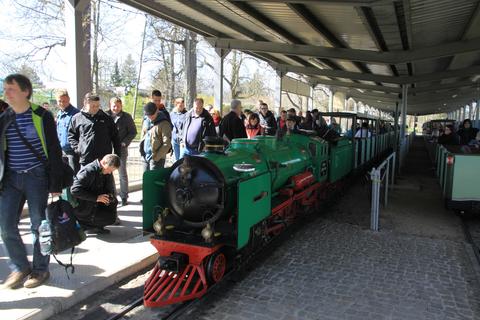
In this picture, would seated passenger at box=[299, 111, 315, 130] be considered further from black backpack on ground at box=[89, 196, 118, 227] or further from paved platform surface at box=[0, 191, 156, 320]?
black backpack on ground at box=[89, 196, 118, 227]

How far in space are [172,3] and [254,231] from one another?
5217 mm

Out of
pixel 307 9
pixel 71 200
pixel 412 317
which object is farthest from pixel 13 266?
pixel 307 9

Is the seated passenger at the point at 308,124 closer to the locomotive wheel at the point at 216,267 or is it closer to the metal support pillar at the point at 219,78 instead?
the metal support pillar at the point at 219,78

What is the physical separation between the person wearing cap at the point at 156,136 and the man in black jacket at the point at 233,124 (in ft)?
3.41

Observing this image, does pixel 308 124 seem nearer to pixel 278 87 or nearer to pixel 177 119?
pixel 177 119

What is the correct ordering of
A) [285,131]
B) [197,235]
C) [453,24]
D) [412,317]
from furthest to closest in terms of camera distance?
[453,24]
[285,131]
[197,235]
[412,317]

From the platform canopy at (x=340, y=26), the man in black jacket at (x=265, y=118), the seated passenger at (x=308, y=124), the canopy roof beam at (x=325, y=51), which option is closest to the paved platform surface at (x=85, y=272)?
the man in black jacket at (x=265, y=118)

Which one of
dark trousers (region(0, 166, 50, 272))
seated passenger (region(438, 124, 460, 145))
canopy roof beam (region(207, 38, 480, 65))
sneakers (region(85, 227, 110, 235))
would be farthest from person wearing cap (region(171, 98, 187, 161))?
seated passenger (region(438, 124, 460, 145))

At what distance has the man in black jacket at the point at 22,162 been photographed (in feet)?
12.4

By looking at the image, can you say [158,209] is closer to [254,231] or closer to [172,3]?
[254,231]

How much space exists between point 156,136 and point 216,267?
2.93 metres

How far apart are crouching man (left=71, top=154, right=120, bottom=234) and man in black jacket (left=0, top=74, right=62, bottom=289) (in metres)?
0.76

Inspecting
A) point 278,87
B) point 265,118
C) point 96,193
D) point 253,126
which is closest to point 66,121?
point 96,193

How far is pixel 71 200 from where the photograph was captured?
15.2 ft
